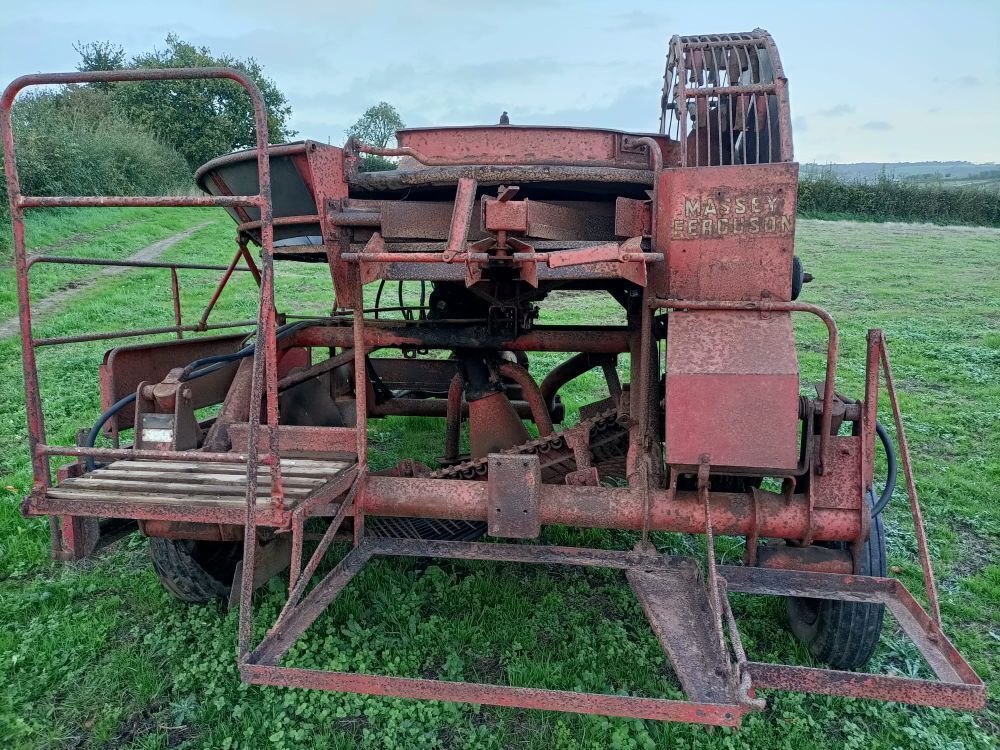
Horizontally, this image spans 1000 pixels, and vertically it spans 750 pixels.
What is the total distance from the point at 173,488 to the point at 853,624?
2.75m

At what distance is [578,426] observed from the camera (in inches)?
136

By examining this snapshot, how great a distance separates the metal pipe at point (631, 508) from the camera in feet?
9.14

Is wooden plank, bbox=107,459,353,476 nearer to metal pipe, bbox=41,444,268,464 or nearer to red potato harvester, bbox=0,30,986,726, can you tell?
red potato harvester, bbox=0,30,986,726

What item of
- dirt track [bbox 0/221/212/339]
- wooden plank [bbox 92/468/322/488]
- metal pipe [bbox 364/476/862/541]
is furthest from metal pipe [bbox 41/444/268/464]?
dirt track [bbox 0/221/212/339]

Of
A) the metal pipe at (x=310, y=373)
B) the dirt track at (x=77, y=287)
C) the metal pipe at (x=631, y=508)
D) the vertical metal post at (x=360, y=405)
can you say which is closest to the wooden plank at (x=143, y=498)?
the vertical metal post at (x=360, y=405)

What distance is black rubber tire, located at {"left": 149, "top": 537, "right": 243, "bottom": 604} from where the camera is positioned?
3.25m

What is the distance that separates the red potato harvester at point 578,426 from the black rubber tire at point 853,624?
0.4 inches

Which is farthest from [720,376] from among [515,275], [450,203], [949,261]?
[949,261]

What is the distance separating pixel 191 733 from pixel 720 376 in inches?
94.2

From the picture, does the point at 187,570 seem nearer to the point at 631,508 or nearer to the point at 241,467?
the point at 241,467

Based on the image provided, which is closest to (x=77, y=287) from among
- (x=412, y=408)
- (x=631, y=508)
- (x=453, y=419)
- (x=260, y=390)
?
(x=412, y=408)

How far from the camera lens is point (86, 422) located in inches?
242

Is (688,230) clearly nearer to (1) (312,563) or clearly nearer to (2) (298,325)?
(1) (312,563)

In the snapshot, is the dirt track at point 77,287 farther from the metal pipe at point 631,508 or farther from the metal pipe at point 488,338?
the metal pipe at point 631,508
